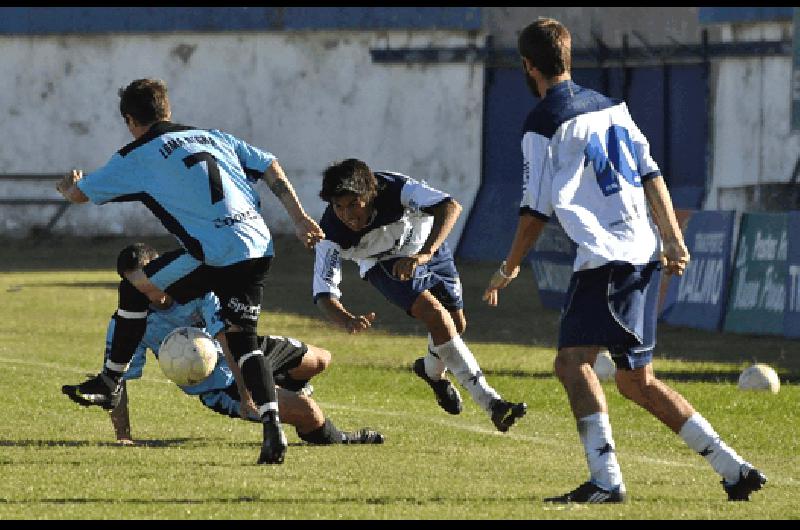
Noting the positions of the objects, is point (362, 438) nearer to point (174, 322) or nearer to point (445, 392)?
point (445, 392)

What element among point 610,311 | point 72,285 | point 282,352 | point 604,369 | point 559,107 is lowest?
point 72,285

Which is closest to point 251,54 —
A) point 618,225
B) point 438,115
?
point 438,115

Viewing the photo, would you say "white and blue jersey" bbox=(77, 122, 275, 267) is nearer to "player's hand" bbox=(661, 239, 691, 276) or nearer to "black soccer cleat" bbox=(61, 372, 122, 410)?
"black soccer cleat" bbox=(61, 372, 122, 410)

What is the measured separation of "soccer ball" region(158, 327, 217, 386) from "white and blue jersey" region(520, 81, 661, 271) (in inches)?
111

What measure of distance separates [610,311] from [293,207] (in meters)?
2.12

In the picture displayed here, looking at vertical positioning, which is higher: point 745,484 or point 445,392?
point 745,484

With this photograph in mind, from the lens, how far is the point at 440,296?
11.5m

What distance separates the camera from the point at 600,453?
8.19 meters

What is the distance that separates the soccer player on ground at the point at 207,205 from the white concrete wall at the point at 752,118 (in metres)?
24.4

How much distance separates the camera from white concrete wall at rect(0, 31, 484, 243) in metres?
39.6

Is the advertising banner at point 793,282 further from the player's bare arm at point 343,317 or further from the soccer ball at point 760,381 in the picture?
the player's bare arm at point 343,317

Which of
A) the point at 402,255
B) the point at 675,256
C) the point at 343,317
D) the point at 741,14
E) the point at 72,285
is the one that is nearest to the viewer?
the point at 675,256

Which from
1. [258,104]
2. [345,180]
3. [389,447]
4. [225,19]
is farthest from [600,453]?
[225,19]

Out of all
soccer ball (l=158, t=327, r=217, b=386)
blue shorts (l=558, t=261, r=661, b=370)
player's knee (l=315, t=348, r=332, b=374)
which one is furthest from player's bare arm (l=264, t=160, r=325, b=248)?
blue shorts (l=558, t=261, r=661, b=370)
